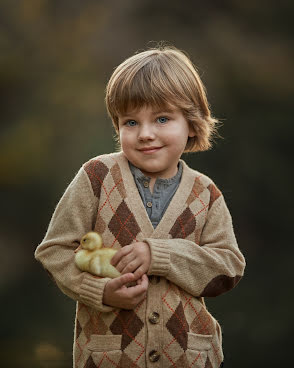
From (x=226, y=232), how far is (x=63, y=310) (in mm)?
2131

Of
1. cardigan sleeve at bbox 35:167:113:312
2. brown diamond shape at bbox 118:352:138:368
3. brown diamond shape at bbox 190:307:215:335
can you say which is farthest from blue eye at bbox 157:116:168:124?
brown diamond shape at bbox 118:352:138:368

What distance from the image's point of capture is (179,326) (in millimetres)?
2154

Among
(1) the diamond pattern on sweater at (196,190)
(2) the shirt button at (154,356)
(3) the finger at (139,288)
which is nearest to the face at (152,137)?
(1) the diamond pattern on sweater at (196,190)

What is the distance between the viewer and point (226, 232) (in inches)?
90.3

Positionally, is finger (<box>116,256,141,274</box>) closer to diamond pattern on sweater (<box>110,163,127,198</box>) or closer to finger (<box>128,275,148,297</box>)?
finger (<box>128,275,148,297</box>)

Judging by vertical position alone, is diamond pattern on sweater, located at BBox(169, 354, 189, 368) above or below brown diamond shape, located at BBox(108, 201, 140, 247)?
below

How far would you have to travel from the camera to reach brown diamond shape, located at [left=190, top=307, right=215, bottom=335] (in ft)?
7.26

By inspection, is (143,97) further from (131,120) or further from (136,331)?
(136,331)

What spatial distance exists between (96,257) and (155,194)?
1.05 feet

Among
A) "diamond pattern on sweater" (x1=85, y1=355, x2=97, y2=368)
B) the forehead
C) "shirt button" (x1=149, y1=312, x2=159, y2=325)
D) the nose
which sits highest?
the forehead

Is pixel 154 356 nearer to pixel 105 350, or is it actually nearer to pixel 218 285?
pixel 105 350

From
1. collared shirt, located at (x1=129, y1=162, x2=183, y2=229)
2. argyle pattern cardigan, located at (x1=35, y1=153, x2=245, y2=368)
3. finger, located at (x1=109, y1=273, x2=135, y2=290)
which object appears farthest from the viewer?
collared shirt, located at (x1=129, y1=162, x2=183, y2=229)

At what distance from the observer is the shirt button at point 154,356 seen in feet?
6.89

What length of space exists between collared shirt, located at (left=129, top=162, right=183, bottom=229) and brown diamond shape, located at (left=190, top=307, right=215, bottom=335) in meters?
0.35
